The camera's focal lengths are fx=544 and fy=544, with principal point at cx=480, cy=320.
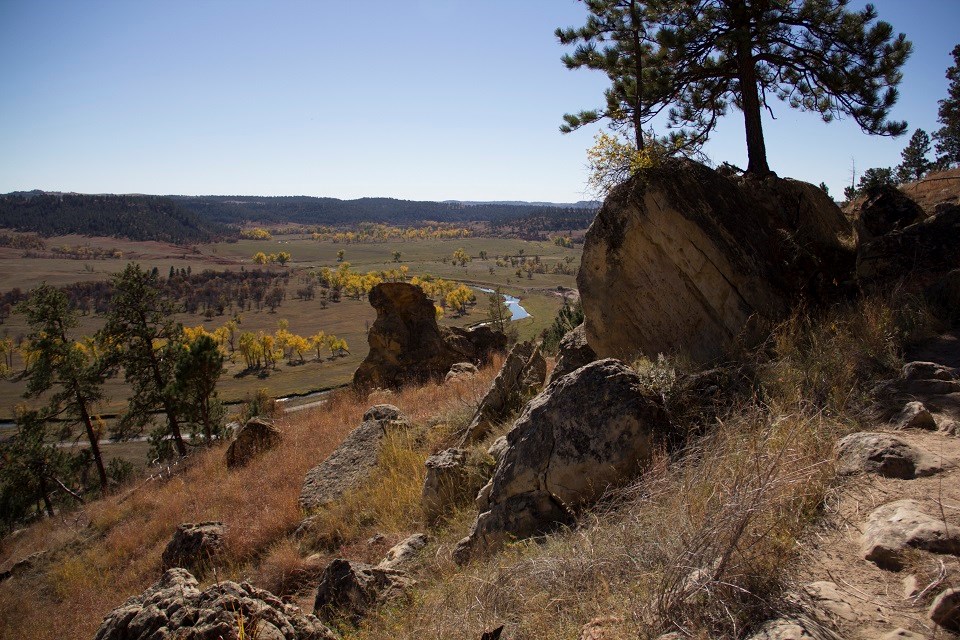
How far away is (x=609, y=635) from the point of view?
116 inches

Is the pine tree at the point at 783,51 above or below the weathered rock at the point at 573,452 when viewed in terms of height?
above

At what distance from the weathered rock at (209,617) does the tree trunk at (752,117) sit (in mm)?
9413

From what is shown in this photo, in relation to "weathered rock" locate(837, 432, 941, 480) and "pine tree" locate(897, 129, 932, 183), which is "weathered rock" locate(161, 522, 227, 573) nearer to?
"weathered rock" locate(837, 432, 941, 480)

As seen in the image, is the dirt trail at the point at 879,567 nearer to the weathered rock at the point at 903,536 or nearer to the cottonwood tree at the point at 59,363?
the weathered rock at the point at 903,536

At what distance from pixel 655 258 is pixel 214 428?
2952 cm

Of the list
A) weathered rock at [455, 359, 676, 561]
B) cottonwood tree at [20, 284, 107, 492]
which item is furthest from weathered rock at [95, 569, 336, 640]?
cottonwood tree at [20, 284, 107, 492]

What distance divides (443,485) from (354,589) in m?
1.99

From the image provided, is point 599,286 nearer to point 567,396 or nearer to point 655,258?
point 655,258

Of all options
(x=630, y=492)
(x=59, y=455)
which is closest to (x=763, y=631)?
(x=630, y=492)

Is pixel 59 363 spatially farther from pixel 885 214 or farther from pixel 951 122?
pixel 951 122

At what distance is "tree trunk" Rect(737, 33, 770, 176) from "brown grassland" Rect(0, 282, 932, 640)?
372 centimetres

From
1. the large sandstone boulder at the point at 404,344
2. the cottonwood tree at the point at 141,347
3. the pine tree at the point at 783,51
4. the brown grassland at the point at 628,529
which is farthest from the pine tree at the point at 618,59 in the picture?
the cottonwood tree at the point at 141,347

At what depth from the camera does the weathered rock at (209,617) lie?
3.71m

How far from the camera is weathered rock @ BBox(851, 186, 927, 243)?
28.4 ft
